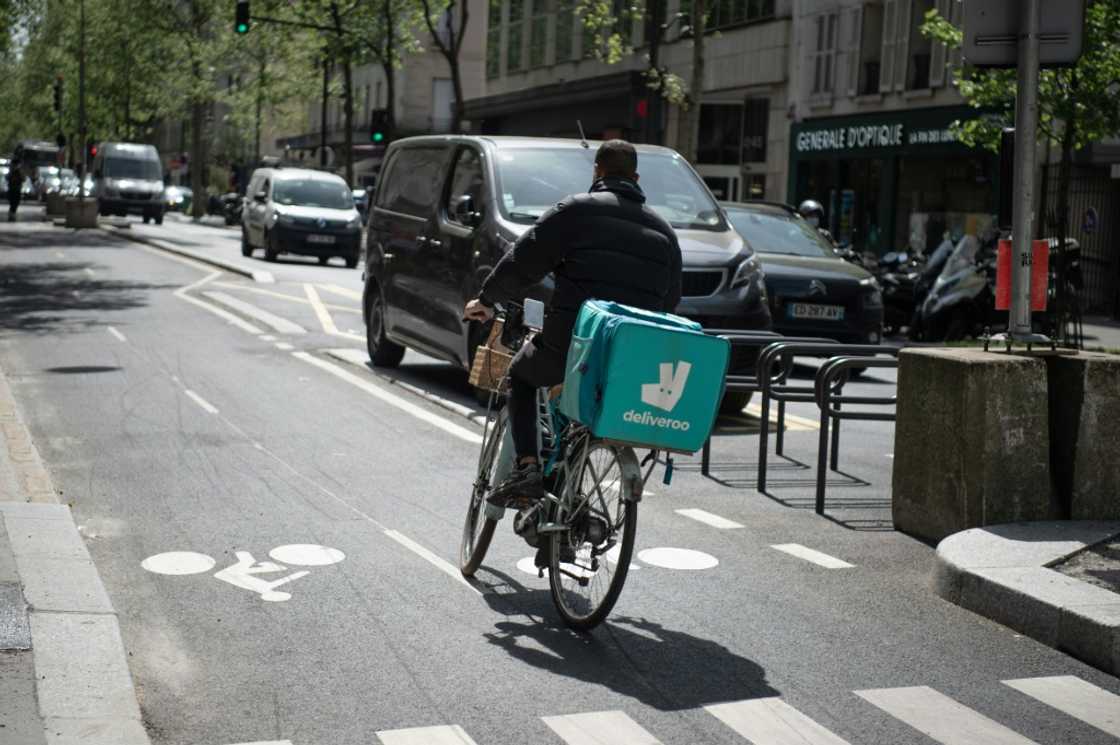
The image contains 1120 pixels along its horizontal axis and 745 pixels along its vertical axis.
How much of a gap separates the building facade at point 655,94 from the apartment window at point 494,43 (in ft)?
0.71

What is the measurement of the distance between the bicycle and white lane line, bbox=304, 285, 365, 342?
11386mm

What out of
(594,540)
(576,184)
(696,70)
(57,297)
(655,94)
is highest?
(655,94)

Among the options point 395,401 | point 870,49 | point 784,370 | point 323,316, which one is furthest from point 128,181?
point 784,370

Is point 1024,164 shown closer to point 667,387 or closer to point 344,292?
point 667,387

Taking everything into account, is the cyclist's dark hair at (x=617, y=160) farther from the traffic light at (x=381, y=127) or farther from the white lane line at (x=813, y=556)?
the traffic light at (x=381, y=127)

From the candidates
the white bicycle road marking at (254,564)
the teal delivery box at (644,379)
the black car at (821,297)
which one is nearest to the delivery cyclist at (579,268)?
the teal delivery box at (644,379)

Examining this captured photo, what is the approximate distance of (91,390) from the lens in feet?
42.3

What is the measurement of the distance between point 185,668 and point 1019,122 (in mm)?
4889

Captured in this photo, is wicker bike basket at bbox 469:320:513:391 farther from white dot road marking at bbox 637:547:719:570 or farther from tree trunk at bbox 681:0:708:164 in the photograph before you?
tree trunk at bbox 681:0:708:164

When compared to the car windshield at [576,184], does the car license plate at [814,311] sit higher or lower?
lower

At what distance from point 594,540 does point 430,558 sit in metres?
1.51

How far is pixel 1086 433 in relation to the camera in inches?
305

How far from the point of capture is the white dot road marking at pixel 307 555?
7127 millimetres

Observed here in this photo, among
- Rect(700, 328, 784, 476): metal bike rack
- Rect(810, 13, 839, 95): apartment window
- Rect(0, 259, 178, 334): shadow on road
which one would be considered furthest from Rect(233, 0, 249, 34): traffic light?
Rect(700, 328, 784, 476): metal bike rack
